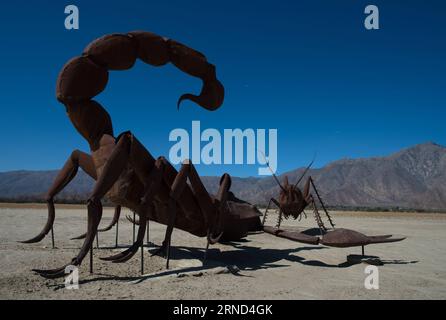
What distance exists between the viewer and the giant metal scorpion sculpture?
6.32 metres

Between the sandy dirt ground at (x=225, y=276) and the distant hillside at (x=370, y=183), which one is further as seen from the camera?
the distant hillside at (x=370, y=183)

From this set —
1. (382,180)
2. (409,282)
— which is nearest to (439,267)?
(409,282)

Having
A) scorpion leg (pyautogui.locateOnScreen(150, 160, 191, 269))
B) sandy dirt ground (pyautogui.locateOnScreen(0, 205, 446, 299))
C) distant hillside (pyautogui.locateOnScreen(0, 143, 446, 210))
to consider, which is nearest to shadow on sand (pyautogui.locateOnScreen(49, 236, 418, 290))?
sandy dirt ground (pyautogui.locateOnScreen(0, 205, 446, 299))

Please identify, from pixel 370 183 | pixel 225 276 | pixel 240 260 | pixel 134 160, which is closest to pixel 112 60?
pixel 134 160

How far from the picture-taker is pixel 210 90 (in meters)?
7.85

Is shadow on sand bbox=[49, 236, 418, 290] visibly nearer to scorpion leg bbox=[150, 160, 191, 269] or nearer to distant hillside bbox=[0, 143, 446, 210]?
scorpion leg bbox=[150, 160, 191, 269]

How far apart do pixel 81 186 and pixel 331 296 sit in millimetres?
171555

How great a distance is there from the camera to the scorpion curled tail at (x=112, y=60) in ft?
21.6

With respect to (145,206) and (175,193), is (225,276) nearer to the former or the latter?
(175,193)

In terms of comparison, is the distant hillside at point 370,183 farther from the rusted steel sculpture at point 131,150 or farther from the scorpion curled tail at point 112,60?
the scorpion curled tail at point 112,60

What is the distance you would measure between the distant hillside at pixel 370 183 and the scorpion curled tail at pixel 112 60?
255 ft

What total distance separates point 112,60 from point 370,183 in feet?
374

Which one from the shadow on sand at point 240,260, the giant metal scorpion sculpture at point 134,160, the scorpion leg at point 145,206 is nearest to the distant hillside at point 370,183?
the shadow on sand at point 240,260

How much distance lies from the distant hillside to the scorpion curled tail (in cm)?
7788
